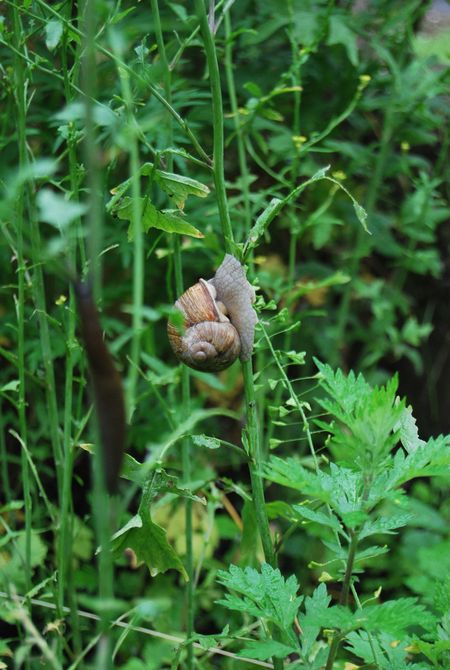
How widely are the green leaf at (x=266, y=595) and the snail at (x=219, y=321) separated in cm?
27

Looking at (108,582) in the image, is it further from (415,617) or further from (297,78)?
(297,78)

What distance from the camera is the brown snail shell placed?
982 millimetres

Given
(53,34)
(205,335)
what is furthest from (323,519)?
(53,34)

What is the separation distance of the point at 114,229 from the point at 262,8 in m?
0.68

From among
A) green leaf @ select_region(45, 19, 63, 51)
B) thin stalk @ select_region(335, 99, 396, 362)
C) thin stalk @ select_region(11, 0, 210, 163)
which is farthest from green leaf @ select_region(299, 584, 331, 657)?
thin stalk @ select_region(335, 99, 396, 362)

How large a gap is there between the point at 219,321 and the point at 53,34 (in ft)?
1.31

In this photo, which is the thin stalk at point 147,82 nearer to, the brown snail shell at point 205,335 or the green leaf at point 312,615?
the brown snail shell at point 205,335

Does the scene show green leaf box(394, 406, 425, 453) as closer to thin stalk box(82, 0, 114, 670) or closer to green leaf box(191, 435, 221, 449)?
green leaf box(191, 435, 221, 449)

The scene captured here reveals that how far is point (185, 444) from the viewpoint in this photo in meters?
1.23

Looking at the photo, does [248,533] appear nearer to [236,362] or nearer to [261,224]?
[261,224]

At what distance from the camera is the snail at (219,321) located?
98cm

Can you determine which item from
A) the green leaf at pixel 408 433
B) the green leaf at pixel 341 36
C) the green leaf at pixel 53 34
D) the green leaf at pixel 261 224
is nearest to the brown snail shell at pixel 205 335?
the green leaf at pixel 261 224

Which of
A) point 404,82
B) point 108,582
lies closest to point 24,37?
point 108,582

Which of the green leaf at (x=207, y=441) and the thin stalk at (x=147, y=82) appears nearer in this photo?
the thin stalk at (x=147, y=82)
